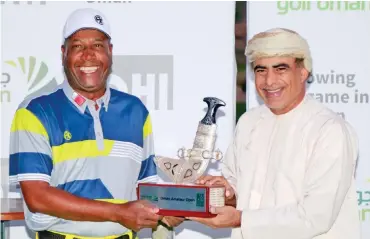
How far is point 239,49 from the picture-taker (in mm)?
5156

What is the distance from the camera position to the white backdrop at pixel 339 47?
5.17 meters

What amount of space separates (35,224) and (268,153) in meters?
1.15

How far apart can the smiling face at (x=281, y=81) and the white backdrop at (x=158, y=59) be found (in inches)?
59.5

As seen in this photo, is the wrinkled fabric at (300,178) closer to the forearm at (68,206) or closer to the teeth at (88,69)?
the forearm at (68,206)

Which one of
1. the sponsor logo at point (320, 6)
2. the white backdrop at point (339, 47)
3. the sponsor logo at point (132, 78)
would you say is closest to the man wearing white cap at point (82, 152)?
the sponsor logo at point (132, 78)

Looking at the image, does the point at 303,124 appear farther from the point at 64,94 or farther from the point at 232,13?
the point at 232,13

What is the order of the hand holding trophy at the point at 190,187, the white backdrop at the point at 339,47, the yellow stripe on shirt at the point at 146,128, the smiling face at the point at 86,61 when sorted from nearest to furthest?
the hand holding trophy at the point at 190,187 → the smiling face at the point at 86,61 → the yellow stripe on shirt at the point at 146,128 → the white backdrop at the point at 339,47

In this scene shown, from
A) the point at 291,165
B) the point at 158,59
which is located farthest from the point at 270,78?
the point at 158,59

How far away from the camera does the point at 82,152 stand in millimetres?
3656

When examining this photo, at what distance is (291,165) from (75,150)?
996mm

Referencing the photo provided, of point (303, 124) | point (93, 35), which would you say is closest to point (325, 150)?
point (303, 124)

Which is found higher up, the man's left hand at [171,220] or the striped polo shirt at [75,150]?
the striped polo shirt at [75,150]

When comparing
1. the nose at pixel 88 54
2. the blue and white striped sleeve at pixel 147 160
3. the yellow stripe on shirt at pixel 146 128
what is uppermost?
the nose at pixel 88 54

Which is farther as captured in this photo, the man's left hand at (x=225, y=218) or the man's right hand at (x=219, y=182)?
the man's right hand at (x=219, y=182)
